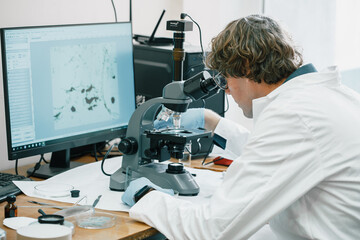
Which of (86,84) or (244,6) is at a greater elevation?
(244,6)

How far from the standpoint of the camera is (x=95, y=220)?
148 centimetres

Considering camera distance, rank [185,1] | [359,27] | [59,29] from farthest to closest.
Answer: [359,27]
[185,1]
[59,29]

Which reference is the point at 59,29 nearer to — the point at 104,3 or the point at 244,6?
the point at 104,3

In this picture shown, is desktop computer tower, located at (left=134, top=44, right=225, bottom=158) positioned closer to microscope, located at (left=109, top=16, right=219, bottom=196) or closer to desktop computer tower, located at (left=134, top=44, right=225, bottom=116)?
desktop computer tower, located at (left=134, top=44, right=225, bottom=116)

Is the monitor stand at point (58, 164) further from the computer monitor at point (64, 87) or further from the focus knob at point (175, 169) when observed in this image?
the focus knob at point (175, 169)

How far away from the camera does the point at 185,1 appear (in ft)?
9.46

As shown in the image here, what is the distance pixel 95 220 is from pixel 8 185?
1.34 ft

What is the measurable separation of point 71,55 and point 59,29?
10 cm

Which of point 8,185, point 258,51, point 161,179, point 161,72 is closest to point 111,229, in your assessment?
point 161,179

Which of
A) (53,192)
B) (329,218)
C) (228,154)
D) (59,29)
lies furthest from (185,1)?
(329,218)

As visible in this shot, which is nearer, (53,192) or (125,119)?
(53,192)

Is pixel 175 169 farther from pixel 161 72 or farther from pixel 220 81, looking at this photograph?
pixel 161 72

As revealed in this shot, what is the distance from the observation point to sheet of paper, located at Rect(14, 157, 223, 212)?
166 cm

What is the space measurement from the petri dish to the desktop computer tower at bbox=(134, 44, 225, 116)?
2.01 feet
